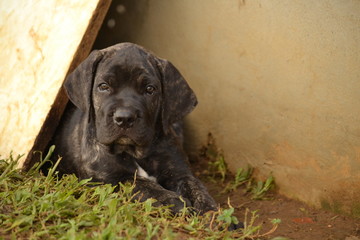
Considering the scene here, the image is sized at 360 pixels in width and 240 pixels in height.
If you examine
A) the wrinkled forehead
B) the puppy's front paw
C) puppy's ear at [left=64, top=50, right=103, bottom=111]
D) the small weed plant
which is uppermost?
the wrinkled forehead

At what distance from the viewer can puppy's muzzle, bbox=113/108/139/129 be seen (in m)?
4.45

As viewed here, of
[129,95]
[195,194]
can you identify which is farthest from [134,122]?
[195,194]

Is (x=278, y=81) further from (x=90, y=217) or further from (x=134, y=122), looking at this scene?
(x=90, y=217)

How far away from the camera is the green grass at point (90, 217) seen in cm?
365

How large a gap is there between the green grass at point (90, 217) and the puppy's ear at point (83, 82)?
753 millimetres

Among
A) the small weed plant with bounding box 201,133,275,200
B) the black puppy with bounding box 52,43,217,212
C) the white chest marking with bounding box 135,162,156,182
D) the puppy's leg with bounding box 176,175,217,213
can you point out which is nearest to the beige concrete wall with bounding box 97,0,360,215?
the small weed plant with bounding box 201,133,275,200

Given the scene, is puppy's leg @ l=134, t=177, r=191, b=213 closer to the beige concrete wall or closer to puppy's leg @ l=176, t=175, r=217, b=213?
puppy's leg @ l=176, t=175, r=217, b=213

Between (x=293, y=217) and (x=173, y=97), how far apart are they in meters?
1.66

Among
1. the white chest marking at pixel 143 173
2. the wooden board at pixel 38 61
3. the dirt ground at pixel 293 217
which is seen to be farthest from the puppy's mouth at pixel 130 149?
the dirt ground at pixel 293 217

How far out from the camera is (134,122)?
4547mm

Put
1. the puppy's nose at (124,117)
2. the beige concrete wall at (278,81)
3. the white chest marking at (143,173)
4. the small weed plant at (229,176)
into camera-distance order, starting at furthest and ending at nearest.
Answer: the small weed plant at (229,176) < the white chest marking at (143,173) < the beige concrete wall at (278,81) < the puppy's nose at (124,117)

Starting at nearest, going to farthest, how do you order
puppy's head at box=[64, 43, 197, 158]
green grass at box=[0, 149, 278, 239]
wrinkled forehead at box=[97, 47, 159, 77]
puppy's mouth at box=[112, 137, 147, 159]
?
green grass at box=[0, 149, 278, 239] → puppy's head at box=[64, 43, 197, 158] → wrinkled forehead at box=[97, 47, 159, 77] → puppy's mouth at box=[112, 137, 147, 159]

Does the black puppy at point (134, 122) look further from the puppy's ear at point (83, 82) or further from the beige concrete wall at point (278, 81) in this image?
the beige concrete wall at point (278, 81)

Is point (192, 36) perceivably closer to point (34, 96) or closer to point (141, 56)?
point (141, 56)
